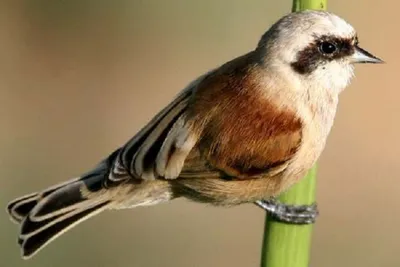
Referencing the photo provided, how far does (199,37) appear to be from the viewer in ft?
21.0

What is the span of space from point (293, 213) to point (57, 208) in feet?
2.69

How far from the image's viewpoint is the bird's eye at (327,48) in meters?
2.95

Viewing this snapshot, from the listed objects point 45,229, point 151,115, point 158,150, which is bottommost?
point 45,229

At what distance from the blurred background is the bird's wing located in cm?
190

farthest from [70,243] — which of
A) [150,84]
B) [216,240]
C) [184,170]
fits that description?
[184,170]

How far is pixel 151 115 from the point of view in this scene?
20.2ft

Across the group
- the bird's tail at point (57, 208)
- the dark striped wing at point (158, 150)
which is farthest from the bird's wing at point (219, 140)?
the bird's tail at point (57, 208)

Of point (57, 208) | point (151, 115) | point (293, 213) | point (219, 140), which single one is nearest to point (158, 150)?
point (219, 140)

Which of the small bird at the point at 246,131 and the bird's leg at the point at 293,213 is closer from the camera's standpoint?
the bird's leg at the point at 293,213

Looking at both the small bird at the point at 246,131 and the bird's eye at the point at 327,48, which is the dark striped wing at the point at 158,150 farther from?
the bird's eye at the point at 327,48

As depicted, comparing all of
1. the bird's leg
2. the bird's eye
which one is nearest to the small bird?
the bird's eye

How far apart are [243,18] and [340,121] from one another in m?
0.83

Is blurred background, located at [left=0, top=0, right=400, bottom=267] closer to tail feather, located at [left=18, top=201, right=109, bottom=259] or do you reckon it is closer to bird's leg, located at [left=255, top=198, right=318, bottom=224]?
tail feather, located at [left=18, top=201, right=109, bottom=259]

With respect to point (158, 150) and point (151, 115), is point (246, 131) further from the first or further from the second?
point (151, 115)
